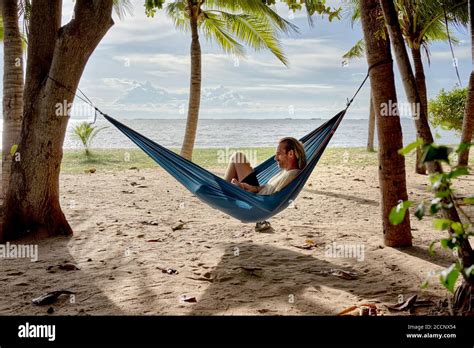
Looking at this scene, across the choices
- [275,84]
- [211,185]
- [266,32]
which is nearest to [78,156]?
[266,32]

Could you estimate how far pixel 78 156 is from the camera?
1079cm

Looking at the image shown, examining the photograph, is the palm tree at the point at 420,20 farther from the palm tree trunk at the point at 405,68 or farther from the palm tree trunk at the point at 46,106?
the palm tree trunk at the point at 46,106

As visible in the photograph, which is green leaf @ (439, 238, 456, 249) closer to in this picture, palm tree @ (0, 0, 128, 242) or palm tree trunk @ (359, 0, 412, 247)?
palm tree trunk @ (359, 0, 412, 247)

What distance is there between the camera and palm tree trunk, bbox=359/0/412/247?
9.63ft

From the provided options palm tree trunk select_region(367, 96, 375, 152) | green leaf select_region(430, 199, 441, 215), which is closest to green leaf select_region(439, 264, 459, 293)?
green leaf select_region(430, 199, 441, 215)

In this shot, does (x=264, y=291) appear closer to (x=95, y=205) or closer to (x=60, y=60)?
(x=60, y=60)

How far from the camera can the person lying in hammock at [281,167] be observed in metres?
3.25

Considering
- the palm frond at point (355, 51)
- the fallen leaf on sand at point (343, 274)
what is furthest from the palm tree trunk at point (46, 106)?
the palm frond at point (355, 51)

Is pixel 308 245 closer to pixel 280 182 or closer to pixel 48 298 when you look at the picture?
pixel 280 182

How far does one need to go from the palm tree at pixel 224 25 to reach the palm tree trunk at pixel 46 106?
4.34 metres

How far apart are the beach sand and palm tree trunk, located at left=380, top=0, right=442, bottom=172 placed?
79 cm

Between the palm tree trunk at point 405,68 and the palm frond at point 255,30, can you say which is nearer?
the palm tree trunk at point 405,68

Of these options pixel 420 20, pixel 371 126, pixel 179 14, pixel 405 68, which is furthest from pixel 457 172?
pixel 371 126
